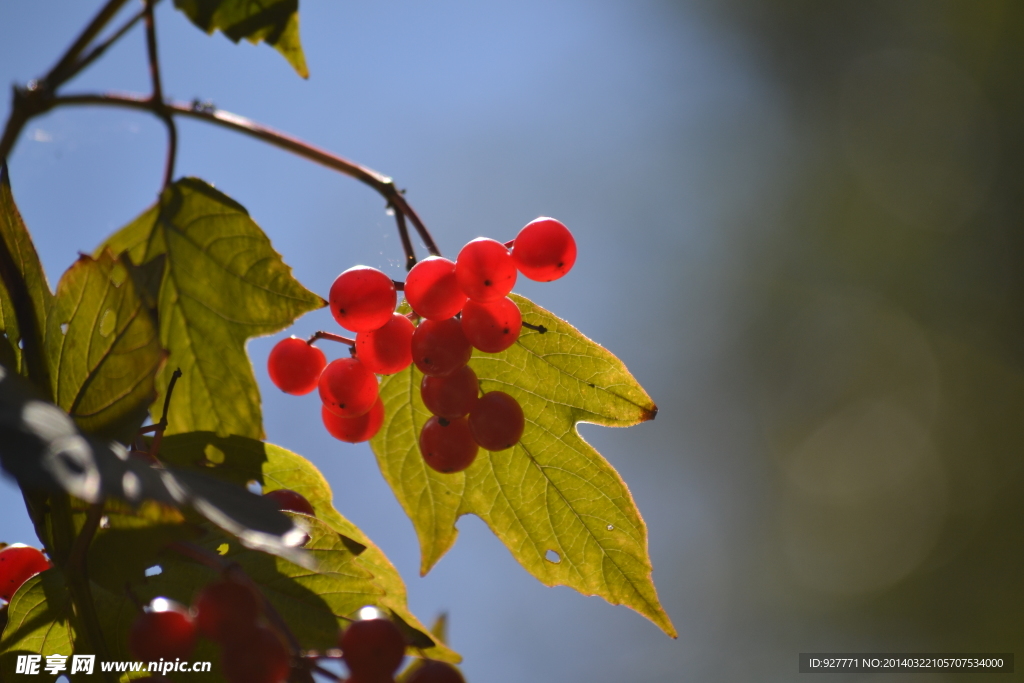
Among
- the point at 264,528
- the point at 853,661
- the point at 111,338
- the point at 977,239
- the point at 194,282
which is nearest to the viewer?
the point at 264,528

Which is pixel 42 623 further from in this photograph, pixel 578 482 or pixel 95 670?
pixel 578 482

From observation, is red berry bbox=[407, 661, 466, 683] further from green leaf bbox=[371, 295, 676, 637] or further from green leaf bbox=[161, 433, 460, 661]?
green leaf bbox=[371, 295, 676, 637]

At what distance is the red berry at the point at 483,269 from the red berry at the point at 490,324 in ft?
0.05

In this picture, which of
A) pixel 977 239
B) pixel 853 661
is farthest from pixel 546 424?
pixel 977 239

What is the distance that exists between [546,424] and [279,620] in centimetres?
41

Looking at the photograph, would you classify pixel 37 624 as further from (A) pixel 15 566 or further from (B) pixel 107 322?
(B) pixel 107 322

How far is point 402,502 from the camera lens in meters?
0.79

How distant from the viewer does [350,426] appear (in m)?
0.73

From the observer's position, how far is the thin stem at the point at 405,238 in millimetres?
692

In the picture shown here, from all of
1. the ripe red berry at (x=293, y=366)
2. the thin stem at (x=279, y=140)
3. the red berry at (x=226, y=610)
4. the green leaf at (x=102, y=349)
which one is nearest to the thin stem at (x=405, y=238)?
the thin stem at (x=279, y=140)

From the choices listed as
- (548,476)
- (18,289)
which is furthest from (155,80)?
(548,476)

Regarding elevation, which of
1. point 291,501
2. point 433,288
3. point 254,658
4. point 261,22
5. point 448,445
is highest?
point 261,22

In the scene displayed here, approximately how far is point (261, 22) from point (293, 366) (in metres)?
0.34

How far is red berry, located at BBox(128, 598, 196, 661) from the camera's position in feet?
1.28
